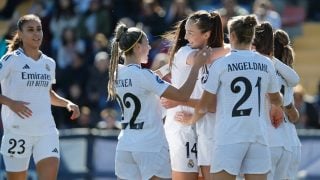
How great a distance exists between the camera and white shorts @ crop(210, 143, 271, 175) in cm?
982

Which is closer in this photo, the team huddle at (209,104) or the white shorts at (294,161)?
the team huddle at (209,104)

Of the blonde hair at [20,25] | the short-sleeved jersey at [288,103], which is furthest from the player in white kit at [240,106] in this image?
the blonde hair at [20,25]

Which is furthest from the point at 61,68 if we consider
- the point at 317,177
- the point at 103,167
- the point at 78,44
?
the point at 317,177

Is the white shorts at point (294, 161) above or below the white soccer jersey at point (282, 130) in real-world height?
below

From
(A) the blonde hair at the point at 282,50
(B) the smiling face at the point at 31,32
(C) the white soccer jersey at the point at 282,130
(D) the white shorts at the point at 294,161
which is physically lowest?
(D) the white shorts at the point at 294,161

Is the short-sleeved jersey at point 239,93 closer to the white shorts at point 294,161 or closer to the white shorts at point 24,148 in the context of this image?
the white shorts at point 294,161

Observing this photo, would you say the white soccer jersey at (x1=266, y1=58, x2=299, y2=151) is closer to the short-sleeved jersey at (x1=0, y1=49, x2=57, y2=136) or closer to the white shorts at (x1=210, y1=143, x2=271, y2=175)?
the white shorts at (x1=210, y1=143, x2=271, y2=175)

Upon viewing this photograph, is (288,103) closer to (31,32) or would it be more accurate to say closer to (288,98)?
(288,98)

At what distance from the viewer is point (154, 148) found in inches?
403

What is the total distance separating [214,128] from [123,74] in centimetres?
96

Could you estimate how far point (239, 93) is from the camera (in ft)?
32.3

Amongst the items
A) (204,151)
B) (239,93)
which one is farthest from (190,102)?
(239,93)

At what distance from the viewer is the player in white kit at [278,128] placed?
10.5 m

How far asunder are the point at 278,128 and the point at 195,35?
1266 mm
